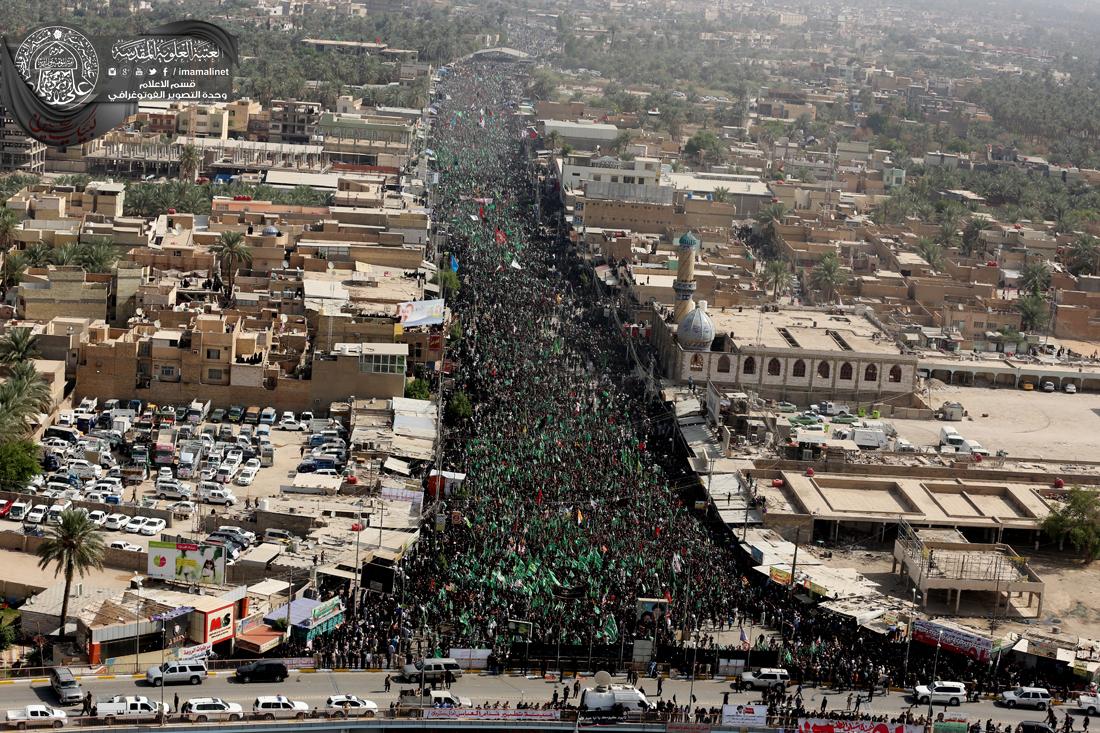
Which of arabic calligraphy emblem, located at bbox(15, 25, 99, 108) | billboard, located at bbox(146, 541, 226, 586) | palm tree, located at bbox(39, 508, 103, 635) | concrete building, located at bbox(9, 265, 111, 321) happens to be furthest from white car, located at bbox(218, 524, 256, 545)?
arabic calligraphy emblem, located at bbox(15, 25, 99, 108)

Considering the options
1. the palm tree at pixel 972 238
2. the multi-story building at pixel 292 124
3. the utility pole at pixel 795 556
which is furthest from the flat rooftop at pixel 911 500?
the multi-story building at pixel 292 124

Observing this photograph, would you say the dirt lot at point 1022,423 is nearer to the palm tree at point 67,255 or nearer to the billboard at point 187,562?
the billboard at point 187,562

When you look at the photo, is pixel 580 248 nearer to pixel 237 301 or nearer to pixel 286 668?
pixel 237 301

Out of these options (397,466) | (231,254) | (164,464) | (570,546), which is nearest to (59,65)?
(231,254)

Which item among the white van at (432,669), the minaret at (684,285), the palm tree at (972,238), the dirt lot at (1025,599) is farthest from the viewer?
the palm tree at (972,238)

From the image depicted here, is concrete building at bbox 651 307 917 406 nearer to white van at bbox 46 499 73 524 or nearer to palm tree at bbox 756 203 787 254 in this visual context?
white van at bbox 46 499 73 524
